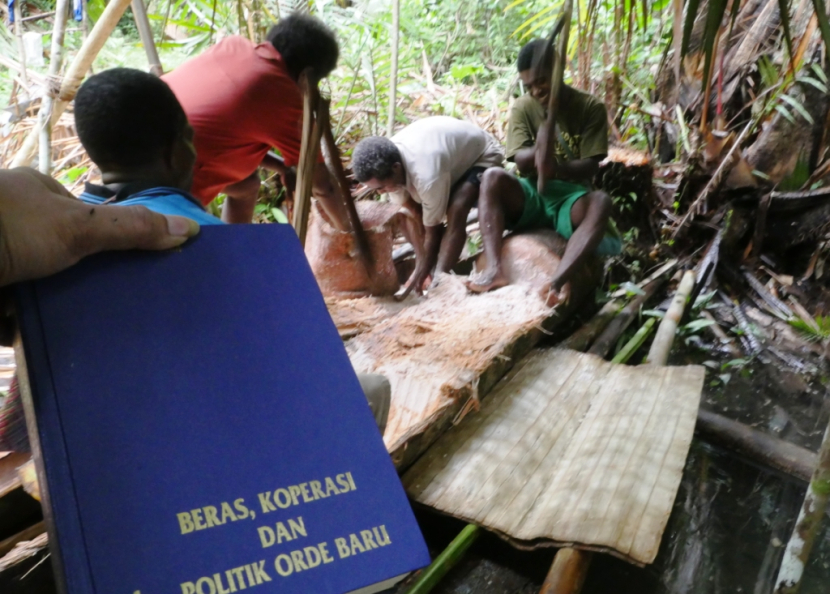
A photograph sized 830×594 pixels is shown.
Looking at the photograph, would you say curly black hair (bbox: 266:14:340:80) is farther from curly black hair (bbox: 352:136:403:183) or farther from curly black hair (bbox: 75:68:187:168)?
curly black hair (bbox: 75:68:187:168)

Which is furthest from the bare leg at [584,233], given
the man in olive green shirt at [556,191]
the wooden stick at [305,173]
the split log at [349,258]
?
the wooden stick at [305,173]

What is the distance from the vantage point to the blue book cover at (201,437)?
0.69 m

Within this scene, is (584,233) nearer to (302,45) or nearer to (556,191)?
(556,191)

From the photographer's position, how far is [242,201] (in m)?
3.14

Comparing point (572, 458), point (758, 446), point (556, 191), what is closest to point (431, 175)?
point (556, 191)

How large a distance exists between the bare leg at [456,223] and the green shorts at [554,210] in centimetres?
32

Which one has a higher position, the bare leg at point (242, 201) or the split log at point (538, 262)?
the bare leg at point (242, 201)

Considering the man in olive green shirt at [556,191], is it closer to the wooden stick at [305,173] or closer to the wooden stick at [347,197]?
the wooden stick at [347,197]

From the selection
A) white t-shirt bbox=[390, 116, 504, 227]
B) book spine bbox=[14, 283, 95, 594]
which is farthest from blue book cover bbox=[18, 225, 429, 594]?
white t-shirt bbox=[390, 116, 504, 227]

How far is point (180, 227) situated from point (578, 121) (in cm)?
289

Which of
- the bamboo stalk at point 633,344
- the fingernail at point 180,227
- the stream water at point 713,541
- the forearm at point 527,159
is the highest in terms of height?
the fingernail at point 180,227

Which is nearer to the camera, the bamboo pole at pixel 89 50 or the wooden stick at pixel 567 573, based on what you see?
the wooden stick at pixel 567 573

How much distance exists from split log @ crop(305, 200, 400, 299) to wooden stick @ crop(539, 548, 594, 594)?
1.94 metres

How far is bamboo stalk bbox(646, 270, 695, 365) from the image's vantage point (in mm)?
2745
